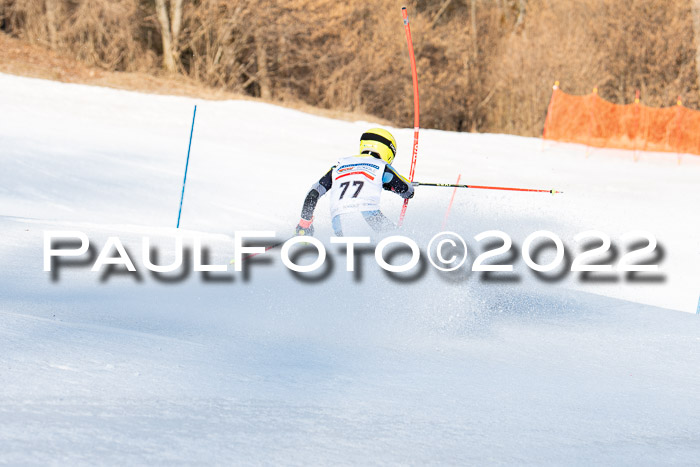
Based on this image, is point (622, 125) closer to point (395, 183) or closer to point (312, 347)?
point (395, 183)

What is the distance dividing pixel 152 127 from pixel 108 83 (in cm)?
605

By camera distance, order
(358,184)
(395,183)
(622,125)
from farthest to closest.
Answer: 1. (622,125)
2. (395,183)
3. (358,184)

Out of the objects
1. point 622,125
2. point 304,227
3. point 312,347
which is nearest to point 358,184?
point 304,227

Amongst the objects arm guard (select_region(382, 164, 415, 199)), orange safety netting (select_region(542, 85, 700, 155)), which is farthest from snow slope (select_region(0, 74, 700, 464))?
orange safety netting (select_region(542, 85, 700, 155))

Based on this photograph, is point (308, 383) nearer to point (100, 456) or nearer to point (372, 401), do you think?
point (372, 401)

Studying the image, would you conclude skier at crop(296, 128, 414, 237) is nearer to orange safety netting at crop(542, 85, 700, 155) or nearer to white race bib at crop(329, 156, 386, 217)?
white race bib at crop(329, 156, 386, 217)

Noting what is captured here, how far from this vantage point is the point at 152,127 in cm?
1781

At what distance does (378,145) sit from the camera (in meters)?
7.71

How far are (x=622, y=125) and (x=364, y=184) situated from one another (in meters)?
17.1

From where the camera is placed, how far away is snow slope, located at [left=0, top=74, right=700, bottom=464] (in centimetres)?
364

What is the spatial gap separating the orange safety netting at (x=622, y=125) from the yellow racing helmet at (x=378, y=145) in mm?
15010

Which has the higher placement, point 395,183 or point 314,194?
point 395,183

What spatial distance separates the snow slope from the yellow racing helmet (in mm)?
1023

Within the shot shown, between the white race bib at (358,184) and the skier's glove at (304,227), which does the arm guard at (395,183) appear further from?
the skier's glove at (304,227)
